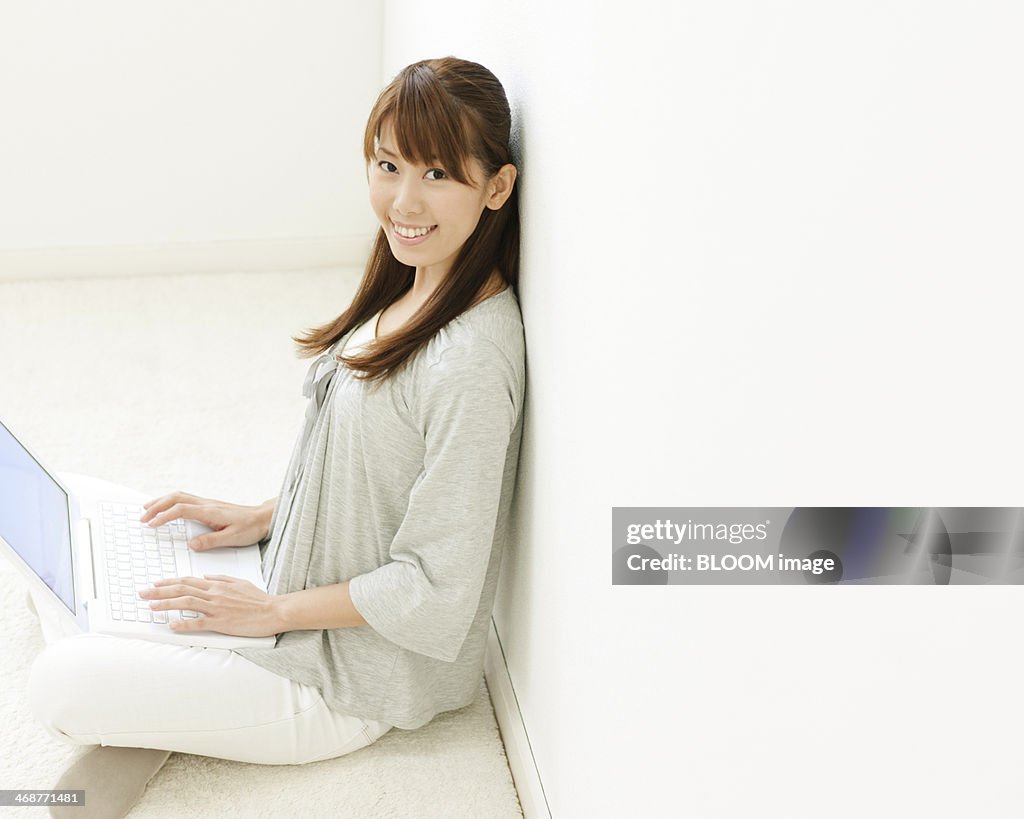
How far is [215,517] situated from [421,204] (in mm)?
659

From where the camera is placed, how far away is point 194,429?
2.39 m

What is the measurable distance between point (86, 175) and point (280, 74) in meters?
0.57

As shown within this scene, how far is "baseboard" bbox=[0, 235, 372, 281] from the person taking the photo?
9.76ft

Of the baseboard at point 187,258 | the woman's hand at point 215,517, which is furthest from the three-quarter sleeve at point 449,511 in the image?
the baseboard at point 187,258

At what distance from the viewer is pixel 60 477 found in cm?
177

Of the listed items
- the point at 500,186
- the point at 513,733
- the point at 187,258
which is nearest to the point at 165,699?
the point at 513,733

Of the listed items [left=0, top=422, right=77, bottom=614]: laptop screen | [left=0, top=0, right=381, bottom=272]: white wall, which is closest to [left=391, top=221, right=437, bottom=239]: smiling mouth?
[left=0, top=422, right=77, bottom=614]: laptop screen

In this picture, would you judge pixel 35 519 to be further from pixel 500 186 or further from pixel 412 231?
pixel 500 186

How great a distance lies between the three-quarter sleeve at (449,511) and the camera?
1.34 metres

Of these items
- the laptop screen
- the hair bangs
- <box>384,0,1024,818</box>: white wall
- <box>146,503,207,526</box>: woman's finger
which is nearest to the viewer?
<box>384,0,1024,818</box>: white wall

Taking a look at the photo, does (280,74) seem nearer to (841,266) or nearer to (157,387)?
(157,387)

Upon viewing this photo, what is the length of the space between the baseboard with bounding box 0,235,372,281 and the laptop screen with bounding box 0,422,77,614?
1.45m

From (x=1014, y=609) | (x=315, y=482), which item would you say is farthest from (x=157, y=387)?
(x=1014, y=609)

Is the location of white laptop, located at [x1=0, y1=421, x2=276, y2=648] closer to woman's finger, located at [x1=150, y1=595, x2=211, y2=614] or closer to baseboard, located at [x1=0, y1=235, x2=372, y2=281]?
woman's finger, located at [x1=150, y1=595, x2=211, y2=614]
